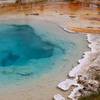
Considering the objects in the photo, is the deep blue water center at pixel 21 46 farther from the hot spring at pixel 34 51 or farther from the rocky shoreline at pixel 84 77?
the rocky shoreline at pixel 84 77

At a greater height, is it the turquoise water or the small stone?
the turquoise water

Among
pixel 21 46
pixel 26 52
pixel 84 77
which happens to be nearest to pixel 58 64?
pixel 84 77

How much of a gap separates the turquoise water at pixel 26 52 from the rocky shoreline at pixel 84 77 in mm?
804

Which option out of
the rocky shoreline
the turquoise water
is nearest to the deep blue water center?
the turquoise water

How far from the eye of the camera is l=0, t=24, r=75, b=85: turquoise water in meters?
9.30

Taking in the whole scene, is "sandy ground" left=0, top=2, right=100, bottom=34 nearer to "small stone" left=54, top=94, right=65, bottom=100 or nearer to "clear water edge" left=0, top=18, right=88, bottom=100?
"clear water edge" left=0, top=18, right=88, bottom=100

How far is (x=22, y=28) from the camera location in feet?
44.7

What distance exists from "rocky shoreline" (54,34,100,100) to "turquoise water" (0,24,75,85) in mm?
804

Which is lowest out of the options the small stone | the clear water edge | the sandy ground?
the small stone

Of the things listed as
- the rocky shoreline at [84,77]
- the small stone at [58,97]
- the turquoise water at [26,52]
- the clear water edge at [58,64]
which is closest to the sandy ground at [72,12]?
the clear water edge at [58,64]

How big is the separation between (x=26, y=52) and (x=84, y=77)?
3.52 meters

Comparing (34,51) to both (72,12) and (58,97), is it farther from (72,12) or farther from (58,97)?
(72,12)

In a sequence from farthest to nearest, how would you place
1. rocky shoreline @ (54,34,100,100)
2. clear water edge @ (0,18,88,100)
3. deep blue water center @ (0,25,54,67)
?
deep blue water center @ (0,25,54,67)
clear water edge @ (0,18,88,100)
rocky shoreline @ (54,34,100,100)

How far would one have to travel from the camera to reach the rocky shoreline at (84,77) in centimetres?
768
